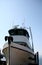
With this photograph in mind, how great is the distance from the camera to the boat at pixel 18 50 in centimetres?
1091

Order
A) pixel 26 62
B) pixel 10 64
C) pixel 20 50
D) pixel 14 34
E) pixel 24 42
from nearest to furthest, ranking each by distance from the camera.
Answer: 1. pixel 10 64
2. pixel 20 50
3. pixel 26 62
4. pixel 24 42
5. pixel 14 34

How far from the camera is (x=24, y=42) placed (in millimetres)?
13391

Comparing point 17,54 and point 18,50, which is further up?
point 18,50

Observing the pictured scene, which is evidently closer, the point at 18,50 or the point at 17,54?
the point at 17,54

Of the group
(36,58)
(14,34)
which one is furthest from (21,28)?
(36,58)

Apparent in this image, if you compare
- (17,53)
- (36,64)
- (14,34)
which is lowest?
(36,64)

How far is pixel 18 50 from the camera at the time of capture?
11531mm

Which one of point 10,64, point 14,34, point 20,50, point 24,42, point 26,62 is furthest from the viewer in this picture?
point 14,34

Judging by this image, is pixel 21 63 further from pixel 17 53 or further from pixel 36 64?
pixel 36 64

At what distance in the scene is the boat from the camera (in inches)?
430

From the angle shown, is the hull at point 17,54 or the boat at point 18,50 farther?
the hull at point 17,54

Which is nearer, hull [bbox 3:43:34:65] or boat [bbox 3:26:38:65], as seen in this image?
boat [bbox 3:26:38:65]

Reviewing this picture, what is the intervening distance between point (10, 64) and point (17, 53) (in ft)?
3.21

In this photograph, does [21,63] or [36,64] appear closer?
[21,63]
